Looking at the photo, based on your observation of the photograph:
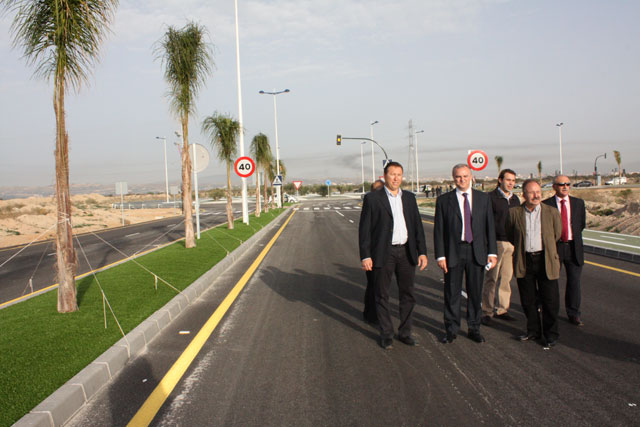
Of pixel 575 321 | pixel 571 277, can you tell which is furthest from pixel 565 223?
pixel 575 321

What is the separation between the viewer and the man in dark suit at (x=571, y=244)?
5.74m

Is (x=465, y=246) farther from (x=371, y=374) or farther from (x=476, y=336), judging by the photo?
(x=371, y=374)

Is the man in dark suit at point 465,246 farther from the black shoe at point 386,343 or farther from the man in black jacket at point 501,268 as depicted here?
the man in black jacket at point 501,268

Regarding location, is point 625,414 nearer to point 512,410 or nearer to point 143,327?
point 512,410

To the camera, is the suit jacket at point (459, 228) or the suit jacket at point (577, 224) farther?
the suit jacket at point (577, 224)

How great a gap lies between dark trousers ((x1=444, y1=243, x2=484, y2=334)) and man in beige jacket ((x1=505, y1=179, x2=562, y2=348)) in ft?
1.61

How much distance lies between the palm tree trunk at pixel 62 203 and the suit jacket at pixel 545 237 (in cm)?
550

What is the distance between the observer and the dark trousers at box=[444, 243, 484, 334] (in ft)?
16.6

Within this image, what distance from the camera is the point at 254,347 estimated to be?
199 inches

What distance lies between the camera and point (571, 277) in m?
5.78

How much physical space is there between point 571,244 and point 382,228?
2655 millimetres

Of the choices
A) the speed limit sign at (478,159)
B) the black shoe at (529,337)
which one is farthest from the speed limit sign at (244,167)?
the black shoe at (529,337)

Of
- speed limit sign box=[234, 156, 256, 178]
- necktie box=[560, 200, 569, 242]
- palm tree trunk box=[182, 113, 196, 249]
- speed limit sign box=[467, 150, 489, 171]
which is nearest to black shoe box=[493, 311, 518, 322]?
necktie box=[560, 200, 569, 242]

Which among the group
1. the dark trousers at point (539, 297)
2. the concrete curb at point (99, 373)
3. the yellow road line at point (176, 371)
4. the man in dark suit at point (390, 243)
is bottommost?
the yellow road line at point (176, 371)
